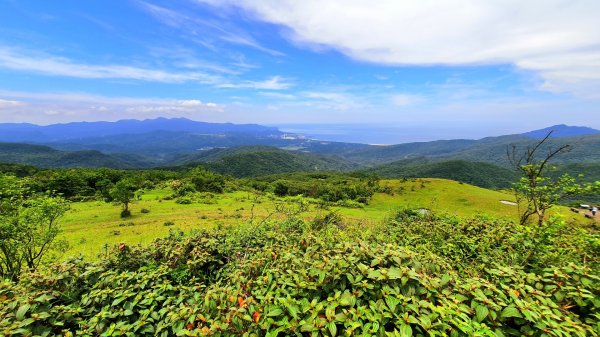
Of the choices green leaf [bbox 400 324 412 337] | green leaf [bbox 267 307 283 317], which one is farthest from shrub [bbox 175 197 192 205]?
green leaf [bbox 400 324 412 337]

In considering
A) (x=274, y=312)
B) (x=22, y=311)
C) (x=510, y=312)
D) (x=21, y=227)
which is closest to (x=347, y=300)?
(x=274, y=312)

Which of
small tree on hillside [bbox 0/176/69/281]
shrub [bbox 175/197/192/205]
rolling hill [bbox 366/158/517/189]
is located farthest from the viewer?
rolling hill [bbox 366/158/517/189]

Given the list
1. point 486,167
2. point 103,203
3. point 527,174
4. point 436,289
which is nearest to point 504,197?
point 527,174

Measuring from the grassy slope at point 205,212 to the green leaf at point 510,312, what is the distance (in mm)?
6406

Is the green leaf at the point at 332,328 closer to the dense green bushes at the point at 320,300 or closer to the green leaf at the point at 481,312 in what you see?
the dense green bushes at the point at 320,300

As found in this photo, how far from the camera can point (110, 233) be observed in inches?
900

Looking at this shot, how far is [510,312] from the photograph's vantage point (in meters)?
2.75

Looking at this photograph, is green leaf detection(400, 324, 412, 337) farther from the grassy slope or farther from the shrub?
the shrub

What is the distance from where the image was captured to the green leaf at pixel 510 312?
8.93ft

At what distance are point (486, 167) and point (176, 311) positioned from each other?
537 feet

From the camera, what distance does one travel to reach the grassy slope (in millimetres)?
20000

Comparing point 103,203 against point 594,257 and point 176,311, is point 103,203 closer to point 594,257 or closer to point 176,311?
point 176,311

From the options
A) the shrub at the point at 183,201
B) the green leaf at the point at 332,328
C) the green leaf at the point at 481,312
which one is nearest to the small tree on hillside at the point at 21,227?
the green leaf at the point at 332,328

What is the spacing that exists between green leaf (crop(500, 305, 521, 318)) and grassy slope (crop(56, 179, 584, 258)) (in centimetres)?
641
